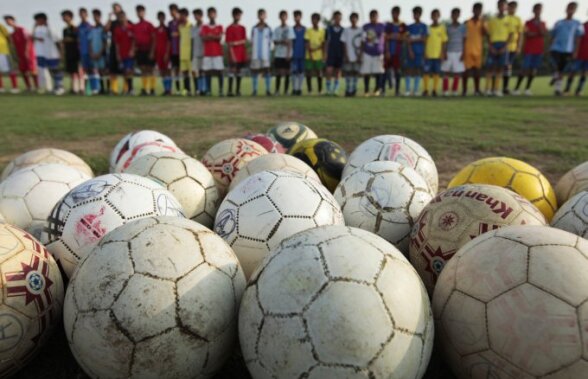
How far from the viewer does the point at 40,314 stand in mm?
2564

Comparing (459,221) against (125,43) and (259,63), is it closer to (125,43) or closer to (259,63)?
(259,63)

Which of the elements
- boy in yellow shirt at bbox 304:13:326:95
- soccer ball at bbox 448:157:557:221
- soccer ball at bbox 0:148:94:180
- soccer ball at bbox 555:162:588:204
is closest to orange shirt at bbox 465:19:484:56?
boy in yellow shirt at bbox 304:13:326:95

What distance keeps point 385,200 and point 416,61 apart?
14.4 m

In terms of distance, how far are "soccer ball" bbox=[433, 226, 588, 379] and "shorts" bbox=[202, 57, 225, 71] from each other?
16.0 metres

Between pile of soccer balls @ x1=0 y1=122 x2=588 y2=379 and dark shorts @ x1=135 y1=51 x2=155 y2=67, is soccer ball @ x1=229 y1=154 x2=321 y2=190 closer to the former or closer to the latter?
pile of soccer balls @ x1=0 y1=122 x2=588 y2=379

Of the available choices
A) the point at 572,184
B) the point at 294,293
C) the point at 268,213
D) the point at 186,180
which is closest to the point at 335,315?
the point at 294,293

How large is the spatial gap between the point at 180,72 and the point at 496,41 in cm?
1177

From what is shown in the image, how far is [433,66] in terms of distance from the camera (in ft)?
55.6

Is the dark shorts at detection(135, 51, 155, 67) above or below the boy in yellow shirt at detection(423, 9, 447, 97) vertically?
below

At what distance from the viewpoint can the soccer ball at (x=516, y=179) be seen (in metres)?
3.97

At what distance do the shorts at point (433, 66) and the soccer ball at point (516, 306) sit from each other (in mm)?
15521

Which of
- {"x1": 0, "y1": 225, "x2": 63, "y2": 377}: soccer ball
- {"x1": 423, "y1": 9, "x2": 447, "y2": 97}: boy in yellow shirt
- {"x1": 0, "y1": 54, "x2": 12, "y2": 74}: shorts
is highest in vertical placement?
{"x1": 423, "y1": 9, "x2": 447, "y2": 97}: boy in yellow shirt

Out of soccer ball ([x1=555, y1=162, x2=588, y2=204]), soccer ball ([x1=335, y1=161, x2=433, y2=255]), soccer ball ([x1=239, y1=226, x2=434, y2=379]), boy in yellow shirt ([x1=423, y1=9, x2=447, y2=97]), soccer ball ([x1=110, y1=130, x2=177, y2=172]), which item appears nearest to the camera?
soccer ball ([x1=239, y1=226, x2=434, y2=379])

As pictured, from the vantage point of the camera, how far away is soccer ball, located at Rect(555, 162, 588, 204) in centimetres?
411
